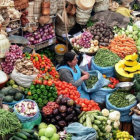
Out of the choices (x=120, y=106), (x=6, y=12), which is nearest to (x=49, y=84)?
(x=120, y=106)

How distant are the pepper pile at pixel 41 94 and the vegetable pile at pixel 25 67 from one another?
0.31 meters

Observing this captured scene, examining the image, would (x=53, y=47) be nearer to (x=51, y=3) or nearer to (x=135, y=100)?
(x=51, y=3)

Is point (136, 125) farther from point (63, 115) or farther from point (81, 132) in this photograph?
point (63, 115)

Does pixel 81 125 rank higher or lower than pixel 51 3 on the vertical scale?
lower

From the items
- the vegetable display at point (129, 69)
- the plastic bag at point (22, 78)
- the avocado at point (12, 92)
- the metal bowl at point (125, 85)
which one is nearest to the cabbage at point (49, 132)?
the avocado at point (12, 92)

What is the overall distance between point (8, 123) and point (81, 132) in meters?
1.16

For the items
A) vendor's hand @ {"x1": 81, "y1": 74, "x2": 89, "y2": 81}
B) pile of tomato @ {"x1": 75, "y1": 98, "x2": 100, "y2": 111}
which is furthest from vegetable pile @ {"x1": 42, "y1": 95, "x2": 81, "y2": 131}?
vendor's hand @ {"x1": 81, "y1": 74, "x2": 89, "y2": 81}

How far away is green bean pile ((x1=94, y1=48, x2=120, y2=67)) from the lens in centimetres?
695

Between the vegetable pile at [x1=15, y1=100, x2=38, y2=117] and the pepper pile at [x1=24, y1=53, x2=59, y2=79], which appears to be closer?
the vegetable pile at [x1=15, y1=100, x2=38, y2=117]

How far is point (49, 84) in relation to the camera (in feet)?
18.1

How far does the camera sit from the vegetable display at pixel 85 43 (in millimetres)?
7719

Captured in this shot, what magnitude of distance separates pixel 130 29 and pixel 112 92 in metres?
2.83

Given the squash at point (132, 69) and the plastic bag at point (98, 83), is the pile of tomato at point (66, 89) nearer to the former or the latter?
the plastic bag at point (98, 83)

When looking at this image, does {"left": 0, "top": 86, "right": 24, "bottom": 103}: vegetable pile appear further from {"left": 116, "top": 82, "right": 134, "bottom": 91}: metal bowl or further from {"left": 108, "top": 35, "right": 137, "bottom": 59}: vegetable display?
{"left": 108, "top": 35, "right": 137, "bottom": 59}: vegetable display
